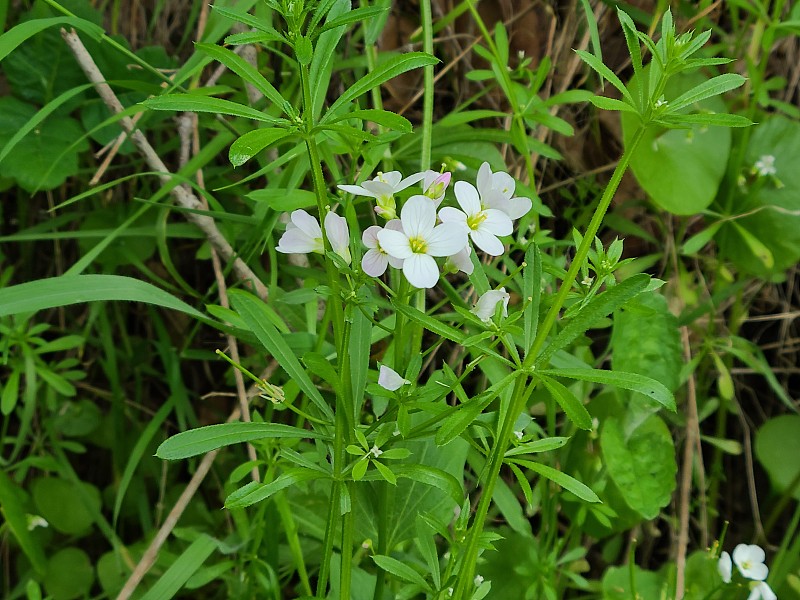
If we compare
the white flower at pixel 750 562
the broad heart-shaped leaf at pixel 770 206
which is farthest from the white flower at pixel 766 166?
the white flower at pixel 750 562

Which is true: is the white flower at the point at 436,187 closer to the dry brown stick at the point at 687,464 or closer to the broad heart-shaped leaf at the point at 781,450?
the dry brown stick at the point at 687,464

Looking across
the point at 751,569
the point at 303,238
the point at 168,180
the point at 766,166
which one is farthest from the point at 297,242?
the point at 766,166

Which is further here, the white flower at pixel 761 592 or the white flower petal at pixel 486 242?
the white flower at pixel 761 592

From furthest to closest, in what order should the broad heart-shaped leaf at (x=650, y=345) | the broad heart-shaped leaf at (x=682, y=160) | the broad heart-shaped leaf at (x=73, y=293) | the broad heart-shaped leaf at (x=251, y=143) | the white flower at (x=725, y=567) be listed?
1. the broad heart-shaped leaf at (x=682, y=160)
2. the broad heart-shaped leaf at (x=650, y=345)
3. the white flower at (x=725, y=567)
4. the broad heart-shaped leaf at (x=73, y=293)
5. the broad heart-shaped leaf at (x=251, y=143)

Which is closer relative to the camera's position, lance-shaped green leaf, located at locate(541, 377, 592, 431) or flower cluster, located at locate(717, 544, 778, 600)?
lance-shaped green leaf, located at locate(541, 377, 592, 431)

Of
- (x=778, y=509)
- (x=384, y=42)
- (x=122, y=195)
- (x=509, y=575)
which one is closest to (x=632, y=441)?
(x=509, y=575)

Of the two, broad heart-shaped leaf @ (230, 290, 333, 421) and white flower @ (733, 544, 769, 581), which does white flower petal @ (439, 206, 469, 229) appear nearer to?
broad heart-shaped leaf @ (230, 290, 333, 421)

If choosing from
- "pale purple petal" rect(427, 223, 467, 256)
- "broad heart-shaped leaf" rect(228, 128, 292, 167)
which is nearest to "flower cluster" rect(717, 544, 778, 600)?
"pale purple petal" rect(427, 223, 467, 256)
